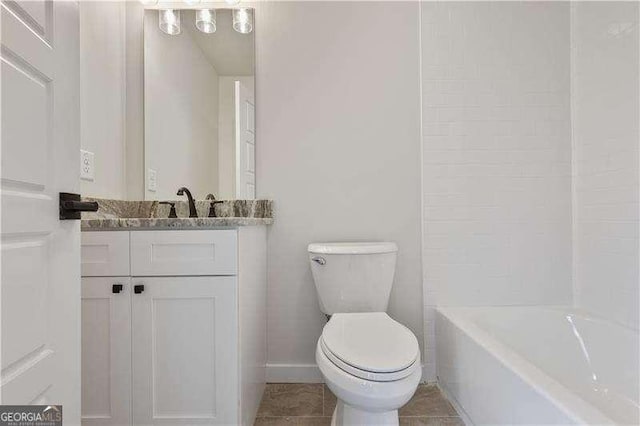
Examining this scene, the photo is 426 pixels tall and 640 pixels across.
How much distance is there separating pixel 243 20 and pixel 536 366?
90.8 inches

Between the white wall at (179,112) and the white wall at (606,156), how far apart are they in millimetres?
1939

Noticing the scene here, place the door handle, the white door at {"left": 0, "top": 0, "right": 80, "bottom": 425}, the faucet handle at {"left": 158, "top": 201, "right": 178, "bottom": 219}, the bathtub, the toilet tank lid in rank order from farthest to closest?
the faucet handle at {"left": 158, "top": 201, "right": 178, "bottom": 219}
the toilet tank lid
the bathtub
the door handle
the white door at {"left": 0, "top": 0, "right": 80, "bottom": 425}

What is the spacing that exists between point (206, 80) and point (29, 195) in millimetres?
1378

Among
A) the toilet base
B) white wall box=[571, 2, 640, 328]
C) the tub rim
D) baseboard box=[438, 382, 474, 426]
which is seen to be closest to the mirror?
the toilet base

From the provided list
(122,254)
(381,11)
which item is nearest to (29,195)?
(122,254)

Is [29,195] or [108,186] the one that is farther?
[108,186]

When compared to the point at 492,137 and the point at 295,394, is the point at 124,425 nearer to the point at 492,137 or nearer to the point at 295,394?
the point at 295,394

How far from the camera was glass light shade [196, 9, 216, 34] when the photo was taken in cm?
183

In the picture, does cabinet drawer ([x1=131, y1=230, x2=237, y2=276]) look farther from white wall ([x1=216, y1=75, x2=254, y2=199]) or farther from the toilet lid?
white wall ([x1=216, y1=75, x2=254, y2=199])

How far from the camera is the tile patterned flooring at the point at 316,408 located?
1485 millimetres

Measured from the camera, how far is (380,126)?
6.05 feet

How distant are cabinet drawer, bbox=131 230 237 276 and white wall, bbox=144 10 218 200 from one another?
61 centimetres

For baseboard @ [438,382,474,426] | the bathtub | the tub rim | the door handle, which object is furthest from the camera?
baseboard @ [438,382,474,426]

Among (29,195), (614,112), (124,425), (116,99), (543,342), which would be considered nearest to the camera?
(29,195)
